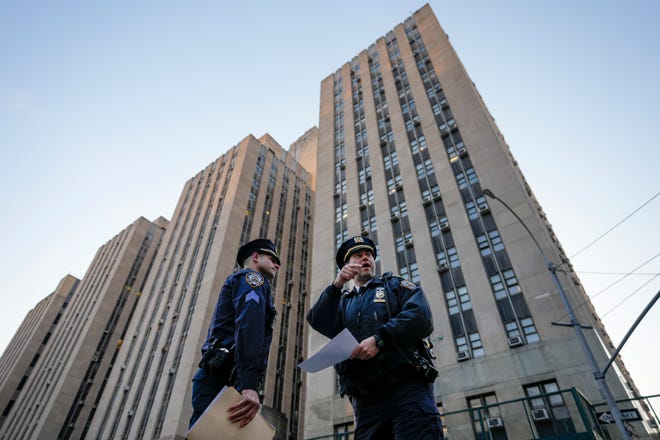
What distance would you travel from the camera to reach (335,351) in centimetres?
314

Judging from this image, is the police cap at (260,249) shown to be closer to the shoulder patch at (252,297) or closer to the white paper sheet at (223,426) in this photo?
the shoulder patch at (252,297)

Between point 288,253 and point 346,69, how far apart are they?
29.1m

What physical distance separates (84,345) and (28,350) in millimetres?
24996

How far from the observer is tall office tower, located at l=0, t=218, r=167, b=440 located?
46125 mm

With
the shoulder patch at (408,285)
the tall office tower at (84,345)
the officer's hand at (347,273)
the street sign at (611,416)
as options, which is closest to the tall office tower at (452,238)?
the street sign at (611,416)

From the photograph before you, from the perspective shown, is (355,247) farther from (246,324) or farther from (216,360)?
(216,360)

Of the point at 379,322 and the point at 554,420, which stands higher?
the point at 554,420

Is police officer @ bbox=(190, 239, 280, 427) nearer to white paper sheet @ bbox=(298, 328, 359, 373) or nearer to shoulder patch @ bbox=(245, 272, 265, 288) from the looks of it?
shoulder patch @ bbox=(245, 272, 265, 288)

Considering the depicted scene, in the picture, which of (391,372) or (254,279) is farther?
(254,279)

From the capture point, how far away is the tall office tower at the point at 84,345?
151 feet

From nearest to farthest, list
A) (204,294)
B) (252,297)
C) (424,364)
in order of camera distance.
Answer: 1. (424,364)
2. (252,297)
3. (204,294)

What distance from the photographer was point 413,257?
3191cm

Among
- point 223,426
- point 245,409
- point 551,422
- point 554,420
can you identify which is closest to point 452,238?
point 551,422

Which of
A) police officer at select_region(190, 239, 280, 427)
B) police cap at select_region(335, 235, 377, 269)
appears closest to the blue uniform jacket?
police officer at select_region(190, 239, 280, 427)
